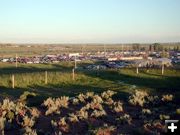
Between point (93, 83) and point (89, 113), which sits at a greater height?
point (89, 113)

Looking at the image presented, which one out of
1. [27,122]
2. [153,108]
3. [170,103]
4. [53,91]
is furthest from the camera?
[53,91]

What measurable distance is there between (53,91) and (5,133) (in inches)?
582

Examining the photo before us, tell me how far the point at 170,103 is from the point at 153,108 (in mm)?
1951

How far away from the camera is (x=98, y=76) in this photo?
139 feet

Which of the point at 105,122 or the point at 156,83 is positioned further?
the point at 156,83

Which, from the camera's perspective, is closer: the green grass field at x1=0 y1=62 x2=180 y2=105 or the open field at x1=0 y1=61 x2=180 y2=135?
the open field at x1=0 y1=61 x2=180 y2=135

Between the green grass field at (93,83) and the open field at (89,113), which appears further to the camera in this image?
the green grass field at (93,83)

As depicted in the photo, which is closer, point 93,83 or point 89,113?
point 89,113

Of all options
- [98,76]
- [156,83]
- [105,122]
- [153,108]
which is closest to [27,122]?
[105,122]

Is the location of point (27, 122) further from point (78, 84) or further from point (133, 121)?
point (78, 84)

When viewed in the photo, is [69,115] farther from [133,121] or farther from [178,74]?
[178,74]

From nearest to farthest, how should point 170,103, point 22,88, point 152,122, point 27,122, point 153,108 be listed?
point 152,122 → point 27,122 → point 153,108 → point 170,103 → point 22,88

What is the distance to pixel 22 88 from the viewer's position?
35.8 metres

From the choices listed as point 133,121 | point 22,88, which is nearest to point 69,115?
point 133,121
